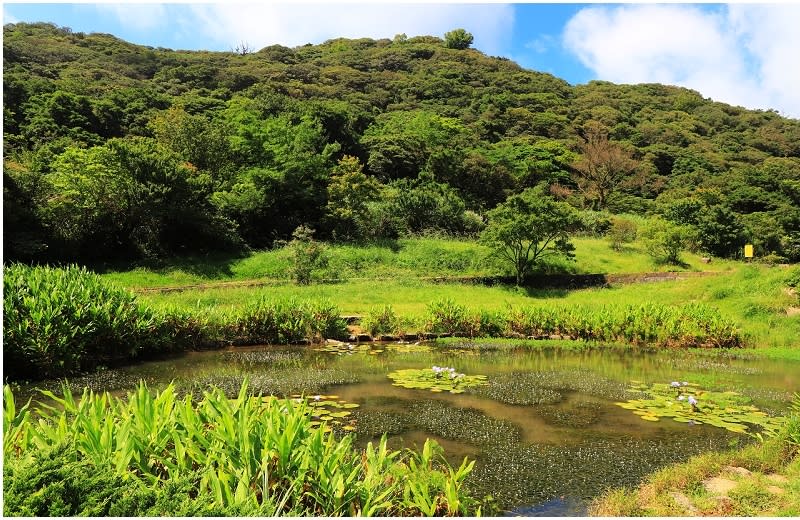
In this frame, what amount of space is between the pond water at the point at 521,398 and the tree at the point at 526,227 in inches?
450

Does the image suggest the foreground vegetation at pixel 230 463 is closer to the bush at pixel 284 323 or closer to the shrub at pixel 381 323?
the bush at pixel 284 323

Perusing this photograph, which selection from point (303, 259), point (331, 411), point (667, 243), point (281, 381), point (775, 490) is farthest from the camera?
point (667, 243)

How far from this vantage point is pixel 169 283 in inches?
956

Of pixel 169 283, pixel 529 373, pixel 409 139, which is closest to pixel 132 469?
pixel 529 373

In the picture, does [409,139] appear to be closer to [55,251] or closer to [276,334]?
[55,251]

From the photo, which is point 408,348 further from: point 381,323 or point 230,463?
point 230,463

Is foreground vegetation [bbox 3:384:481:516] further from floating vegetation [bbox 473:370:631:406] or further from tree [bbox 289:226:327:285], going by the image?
tree [bbox 289:226:327:285]

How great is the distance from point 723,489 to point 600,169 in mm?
49017

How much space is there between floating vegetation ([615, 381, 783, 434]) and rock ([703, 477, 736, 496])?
2737 millimetres

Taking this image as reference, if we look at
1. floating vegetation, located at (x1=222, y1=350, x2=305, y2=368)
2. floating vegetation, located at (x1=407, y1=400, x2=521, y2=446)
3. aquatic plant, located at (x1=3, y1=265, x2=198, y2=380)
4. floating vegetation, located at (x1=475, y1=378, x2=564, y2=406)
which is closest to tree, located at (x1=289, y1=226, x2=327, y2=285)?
floating vegetation, located at (x1=222, y1=350, x2=305, y2=368)

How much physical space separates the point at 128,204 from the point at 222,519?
26.4 metres

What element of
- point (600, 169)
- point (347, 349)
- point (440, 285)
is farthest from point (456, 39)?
point (347, 349)

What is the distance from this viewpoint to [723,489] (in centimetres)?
563

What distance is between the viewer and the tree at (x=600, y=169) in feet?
166
